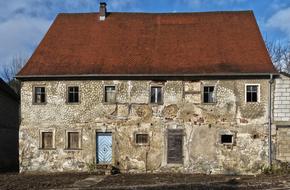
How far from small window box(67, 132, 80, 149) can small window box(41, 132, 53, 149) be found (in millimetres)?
983

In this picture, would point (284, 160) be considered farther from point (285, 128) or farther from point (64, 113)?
point (64, 113)

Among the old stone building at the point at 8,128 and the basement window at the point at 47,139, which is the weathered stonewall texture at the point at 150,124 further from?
the old stone building at the point at 8,128

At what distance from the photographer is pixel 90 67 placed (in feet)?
79.3

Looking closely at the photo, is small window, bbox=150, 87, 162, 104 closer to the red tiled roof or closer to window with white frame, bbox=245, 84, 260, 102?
the red tiled roof

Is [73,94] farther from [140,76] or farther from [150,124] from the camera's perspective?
[150,124]

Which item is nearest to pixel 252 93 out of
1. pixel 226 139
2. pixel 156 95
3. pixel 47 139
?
pixel 226 139

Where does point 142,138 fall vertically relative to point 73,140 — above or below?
above

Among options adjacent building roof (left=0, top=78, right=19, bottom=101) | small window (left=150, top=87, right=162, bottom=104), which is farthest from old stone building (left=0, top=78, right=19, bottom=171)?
small window (left=150, top=87, right=162, bottom=104)

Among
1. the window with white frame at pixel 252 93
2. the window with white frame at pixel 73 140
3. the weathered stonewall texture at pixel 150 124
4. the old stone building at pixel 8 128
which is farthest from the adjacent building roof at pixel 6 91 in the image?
the window with white frame at pixel 252 93

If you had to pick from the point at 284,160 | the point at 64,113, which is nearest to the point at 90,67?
the point at 64,113

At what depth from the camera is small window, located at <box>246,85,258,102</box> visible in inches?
914

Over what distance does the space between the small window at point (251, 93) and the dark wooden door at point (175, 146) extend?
12.8 feet

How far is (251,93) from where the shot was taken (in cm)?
2325

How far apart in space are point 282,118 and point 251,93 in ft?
6.63
